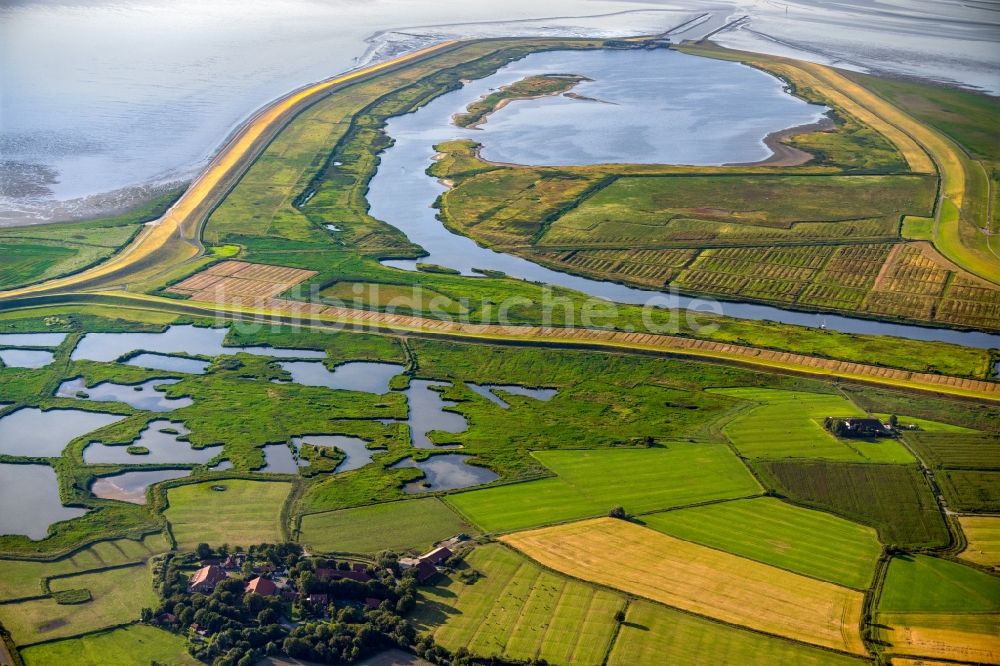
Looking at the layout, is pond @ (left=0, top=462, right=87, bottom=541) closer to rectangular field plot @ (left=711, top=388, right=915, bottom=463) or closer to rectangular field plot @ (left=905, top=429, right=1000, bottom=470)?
rectangular field plot @ (left=711, top=388, right=915, bottom=463)

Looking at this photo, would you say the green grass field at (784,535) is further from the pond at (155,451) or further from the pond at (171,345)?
the pond at (171,345)

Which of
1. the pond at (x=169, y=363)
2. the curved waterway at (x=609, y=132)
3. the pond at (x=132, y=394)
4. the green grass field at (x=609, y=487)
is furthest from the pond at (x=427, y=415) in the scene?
the curved waterway at (x=609, y=132)

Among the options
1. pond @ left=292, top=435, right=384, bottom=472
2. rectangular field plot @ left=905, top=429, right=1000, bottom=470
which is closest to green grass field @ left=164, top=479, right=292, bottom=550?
pond @ left=292, top=435, right=384, bottom=472

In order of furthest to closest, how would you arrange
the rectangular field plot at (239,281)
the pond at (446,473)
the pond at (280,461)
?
the rectangular field plot at (239,281)
the pond at (280,461)
the pond at (446,473)

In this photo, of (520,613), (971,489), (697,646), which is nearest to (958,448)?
(971,489)

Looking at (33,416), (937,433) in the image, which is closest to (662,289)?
(937,433)

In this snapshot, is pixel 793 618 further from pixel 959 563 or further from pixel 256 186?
pixel 256 186

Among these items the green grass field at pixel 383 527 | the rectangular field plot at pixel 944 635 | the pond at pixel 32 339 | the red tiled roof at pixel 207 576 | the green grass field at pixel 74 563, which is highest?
the pond at pixel 32 339
